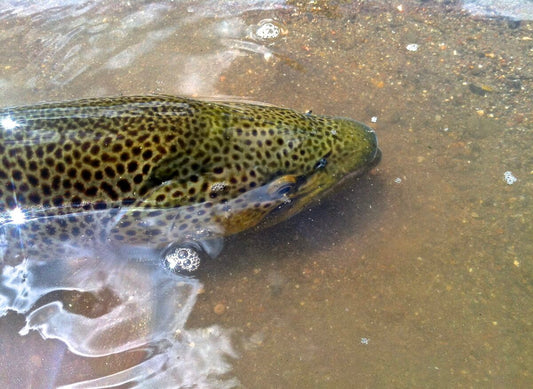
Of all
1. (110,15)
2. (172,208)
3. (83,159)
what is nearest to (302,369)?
(172,208)

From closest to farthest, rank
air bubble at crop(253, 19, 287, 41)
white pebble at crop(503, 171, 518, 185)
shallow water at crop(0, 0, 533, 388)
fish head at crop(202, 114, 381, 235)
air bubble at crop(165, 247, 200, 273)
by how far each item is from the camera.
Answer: shallow water at crop(0, 0, 533, 388), fish head at crop(202, 114, 381, 235), air bubble at crop(165, 247, 200, 273), white pebble at crop(503, 171, 518, 185), air bubble at crop(253, 19, 287, 41)

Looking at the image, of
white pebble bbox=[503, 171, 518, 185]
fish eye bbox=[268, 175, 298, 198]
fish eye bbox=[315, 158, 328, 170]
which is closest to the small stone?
fish eye bbox=[268, 175, 298, 198]

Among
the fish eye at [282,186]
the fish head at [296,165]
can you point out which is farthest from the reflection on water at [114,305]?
the fish eye at [282,186]

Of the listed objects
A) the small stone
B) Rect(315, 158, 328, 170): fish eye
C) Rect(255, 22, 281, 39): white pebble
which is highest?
Rect(255, 22, 281, 39): white pebble

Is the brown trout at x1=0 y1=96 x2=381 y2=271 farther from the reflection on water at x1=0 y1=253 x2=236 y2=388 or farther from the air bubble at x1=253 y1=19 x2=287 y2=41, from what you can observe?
the air bubble at x1=253 y1=19 x2=287 y2=41

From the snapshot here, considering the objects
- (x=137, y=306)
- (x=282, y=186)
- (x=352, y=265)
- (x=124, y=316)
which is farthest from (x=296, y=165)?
(x=124, y=316)
